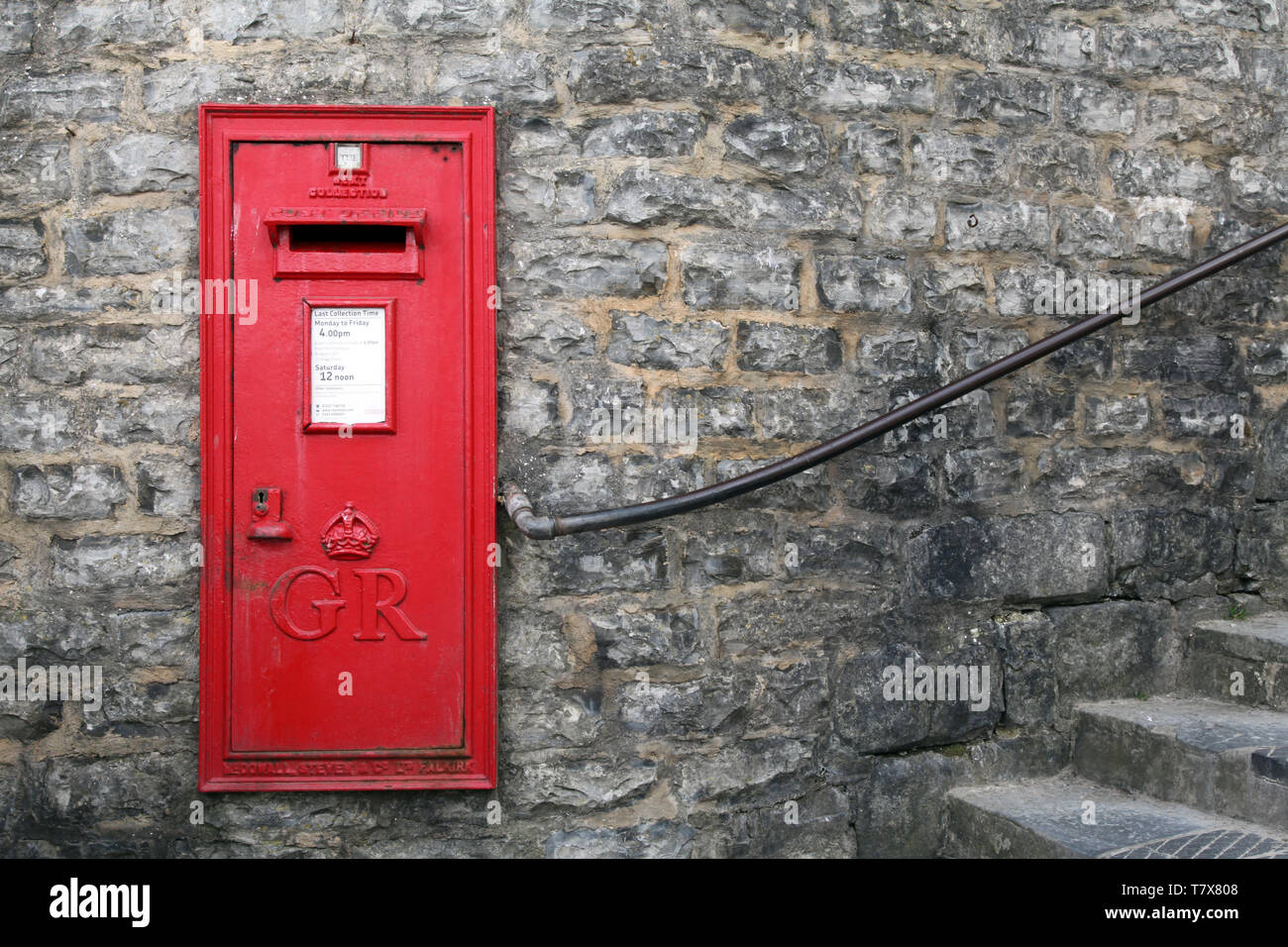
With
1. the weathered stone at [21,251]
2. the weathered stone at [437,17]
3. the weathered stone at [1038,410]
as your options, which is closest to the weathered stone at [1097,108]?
the weathered stone at [1038,410]

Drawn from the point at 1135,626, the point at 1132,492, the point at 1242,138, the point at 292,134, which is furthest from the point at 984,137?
the point at 292,134

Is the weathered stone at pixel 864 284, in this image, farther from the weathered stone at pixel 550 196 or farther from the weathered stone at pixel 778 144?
the weathered stone at pixel 550 196

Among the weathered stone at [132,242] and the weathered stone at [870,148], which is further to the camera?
the weathered stone at [870,148]

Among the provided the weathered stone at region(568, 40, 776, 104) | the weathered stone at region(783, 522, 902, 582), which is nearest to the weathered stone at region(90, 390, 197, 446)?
the weathered stone at region(568, 40, 776, 104)

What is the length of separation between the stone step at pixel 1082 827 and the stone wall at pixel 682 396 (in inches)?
4.2

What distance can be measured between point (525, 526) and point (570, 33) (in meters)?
1.43

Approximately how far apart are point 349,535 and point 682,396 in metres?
1.02

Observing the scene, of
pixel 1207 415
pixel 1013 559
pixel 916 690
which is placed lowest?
pixel 916 690

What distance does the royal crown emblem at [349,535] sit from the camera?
2.71m

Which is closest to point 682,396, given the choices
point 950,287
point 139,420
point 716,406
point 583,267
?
point 716,406

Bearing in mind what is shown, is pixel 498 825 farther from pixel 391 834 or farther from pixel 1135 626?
pixel 1135 626

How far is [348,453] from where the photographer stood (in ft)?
8.89

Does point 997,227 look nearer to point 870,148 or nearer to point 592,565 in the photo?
point 870,148

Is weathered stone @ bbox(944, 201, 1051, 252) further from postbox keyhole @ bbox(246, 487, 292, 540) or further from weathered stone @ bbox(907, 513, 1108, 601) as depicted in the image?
postbox keyhole @ bbox(246, 487, 292, 540)
